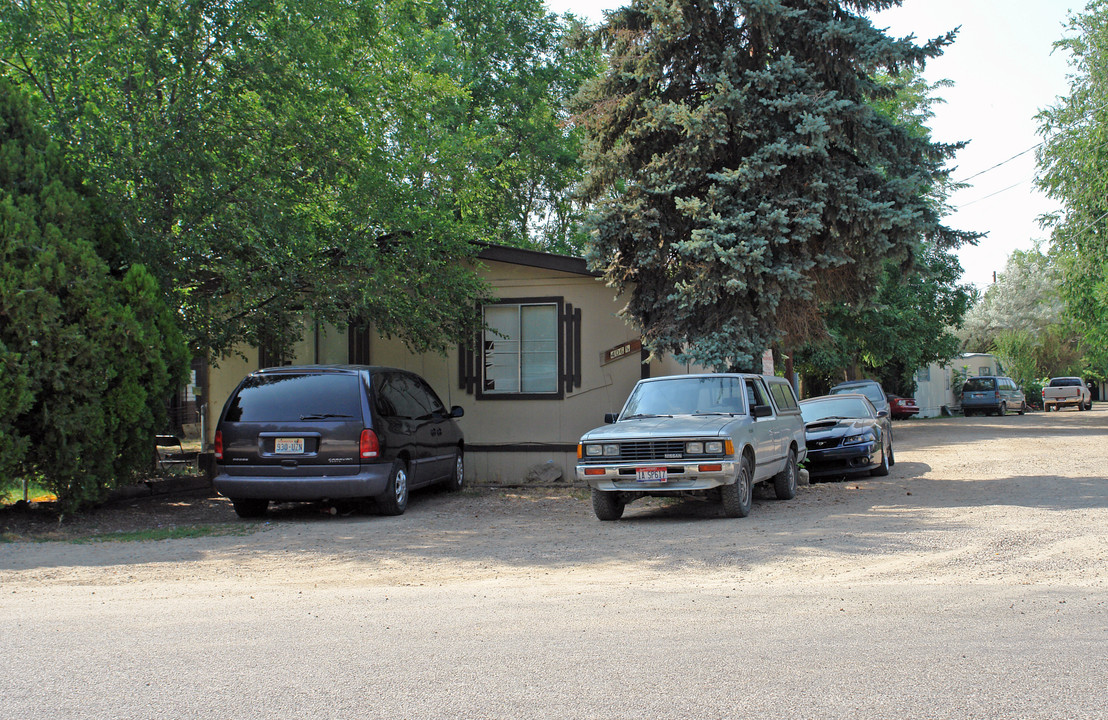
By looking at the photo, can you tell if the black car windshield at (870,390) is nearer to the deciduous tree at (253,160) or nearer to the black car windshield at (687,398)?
the black car windshield at (687,398)

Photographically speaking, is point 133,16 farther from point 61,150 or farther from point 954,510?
point 954,510

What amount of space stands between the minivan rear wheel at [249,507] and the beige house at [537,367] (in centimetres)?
448

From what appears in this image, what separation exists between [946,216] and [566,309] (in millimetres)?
22898

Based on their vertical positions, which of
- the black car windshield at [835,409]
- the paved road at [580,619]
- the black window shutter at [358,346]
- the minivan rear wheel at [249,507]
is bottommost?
the paved road at [580,619]

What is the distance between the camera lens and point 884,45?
1416cm

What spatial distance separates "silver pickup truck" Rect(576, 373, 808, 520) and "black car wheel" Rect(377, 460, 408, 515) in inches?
88.8

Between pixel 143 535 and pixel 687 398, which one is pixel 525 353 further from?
pixel 143 535

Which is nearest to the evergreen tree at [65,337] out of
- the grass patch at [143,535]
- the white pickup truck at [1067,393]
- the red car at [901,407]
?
the grass patch at [143,535]

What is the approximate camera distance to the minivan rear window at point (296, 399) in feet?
35.4

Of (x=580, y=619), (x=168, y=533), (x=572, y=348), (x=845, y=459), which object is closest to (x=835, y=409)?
(x=845, y=459)

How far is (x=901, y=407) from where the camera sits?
39781 mm

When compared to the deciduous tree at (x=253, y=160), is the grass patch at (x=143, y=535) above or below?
below

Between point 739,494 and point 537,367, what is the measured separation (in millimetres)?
6009

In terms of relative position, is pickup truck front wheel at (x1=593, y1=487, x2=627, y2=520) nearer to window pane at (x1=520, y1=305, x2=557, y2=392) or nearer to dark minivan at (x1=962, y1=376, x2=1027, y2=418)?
window pane at (x1=520, y1=305, x2=557, y2=392)
